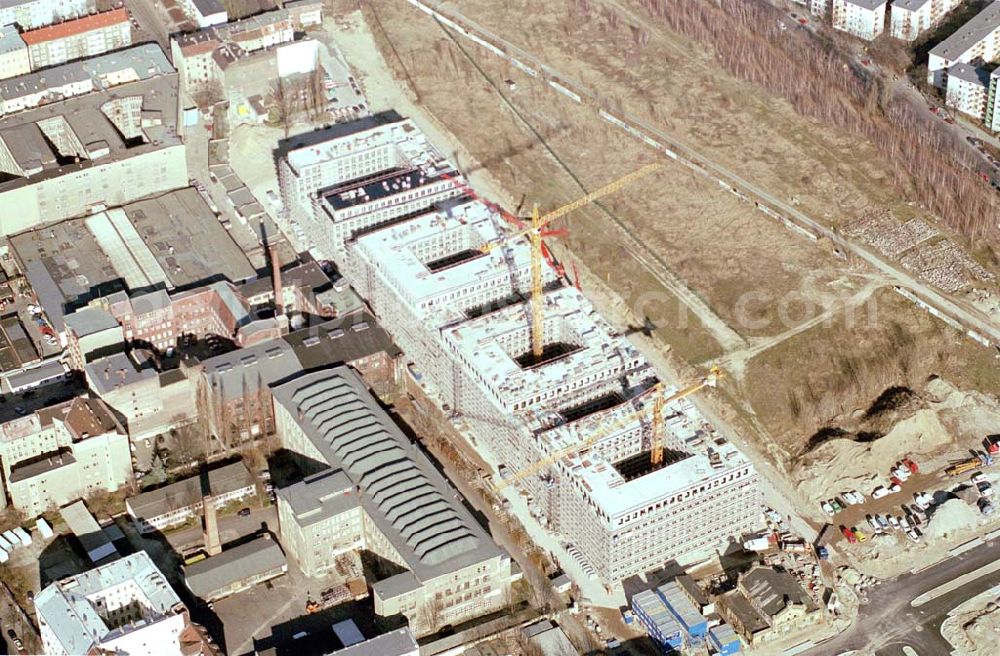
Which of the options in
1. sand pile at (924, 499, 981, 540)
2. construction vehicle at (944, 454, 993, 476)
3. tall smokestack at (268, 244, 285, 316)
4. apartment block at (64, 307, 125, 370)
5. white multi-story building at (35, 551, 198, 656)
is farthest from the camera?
tall smokestack at (268, 244, 285, 316)

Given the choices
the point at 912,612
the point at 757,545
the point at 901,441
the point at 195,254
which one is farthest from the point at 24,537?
the point at 901,441

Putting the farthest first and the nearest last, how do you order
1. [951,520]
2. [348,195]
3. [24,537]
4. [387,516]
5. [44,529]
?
1. [348,195]
2. [951,520]
3. [44,529]
4. [24,537]
5. [387,516]

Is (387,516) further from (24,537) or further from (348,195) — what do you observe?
(348,195)

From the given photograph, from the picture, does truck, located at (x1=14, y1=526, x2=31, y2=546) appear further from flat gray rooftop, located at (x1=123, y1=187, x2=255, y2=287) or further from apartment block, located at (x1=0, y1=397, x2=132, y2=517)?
flat gray rooftop, located at (x1=123, y1=187, x2=255, y2=287)

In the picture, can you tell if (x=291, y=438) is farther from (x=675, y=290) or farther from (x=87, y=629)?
(x=675, y=290)

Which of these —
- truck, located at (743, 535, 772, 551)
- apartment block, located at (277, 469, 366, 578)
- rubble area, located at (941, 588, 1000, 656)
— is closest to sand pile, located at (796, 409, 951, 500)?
truck, located at (743, 535, 772, 551)
